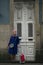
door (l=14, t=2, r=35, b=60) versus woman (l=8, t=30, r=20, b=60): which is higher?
door (l=14, t=2, r=35, b=60)

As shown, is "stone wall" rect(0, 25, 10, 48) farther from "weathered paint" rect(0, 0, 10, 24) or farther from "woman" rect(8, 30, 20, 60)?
"woman" rect(8, 30, 20, 60)

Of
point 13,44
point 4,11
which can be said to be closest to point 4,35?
point 13,44

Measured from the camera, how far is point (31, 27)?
25.5 meters

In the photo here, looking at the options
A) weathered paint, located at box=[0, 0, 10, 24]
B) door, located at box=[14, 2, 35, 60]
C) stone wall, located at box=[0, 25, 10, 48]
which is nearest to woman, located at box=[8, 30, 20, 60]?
stone wall, located at box=[0, 25, 10, 48]

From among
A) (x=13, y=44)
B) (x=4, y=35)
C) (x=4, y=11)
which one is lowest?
(x=13, y=44)

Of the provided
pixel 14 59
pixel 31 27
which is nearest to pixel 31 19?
pixel 31 27

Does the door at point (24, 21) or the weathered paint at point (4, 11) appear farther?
the door at point (24, 21)

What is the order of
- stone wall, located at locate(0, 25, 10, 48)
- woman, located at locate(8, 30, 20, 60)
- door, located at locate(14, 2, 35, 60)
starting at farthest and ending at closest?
1. door, located at locate(14, 2, 35, 60)
2. stone wall, located at locate(0, 25, 10, 48)
3. woman, located at locate(8, 30, 20, 60)

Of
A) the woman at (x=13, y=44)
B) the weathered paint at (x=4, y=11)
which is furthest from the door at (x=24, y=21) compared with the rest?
the woman at (x=13, y=44)

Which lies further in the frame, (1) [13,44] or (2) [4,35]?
(2) [4,35]

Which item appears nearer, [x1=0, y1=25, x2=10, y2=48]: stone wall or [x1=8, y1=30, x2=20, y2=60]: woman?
[x1=8, y1=30, x2=20, y2=60]: woman

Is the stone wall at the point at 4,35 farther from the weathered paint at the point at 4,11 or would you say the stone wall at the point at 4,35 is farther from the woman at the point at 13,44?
the woman at the point at 13,44

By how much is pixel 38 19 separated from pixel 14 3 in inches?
58.9

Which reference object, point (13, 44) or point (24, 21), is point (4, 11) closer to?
point (24, 21)
